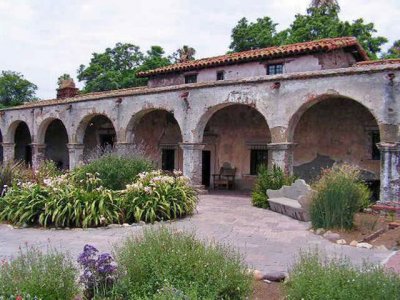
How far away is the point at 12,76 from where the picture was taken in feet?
116

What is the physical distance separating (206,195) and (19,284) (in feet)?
39.7

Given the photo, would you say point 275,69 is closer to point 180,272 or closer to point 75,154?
point 75,154

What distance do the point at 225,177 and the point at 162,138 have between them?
4.27 m

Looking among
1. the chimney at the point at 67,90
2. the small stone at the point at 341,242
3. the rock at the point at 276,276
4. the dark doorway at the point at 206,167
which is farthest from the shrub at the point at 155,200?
the chimney at the point at 67,90

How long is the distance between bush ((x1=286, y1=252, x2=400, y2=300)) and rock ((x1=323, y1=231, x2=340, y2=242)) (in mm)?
3887

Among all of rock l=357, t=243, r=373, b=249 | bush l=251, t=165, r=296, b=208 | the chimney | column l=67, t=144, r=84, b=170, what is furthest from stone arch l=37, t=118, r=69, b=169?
rock l=357, t=243, r=373, b=249

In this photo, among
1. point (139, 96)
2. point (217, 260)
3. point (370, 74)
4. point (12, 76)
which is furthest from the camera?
point (12, 76)

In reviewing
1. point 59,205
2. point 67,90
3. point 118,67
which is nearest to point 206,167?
point 59,205

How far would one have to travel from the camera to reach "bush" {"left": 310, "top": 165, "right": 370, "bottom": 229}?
9070 millimetres

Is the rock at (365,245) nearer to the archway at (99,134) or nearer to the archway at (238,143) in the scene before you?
the archway at (238,143)

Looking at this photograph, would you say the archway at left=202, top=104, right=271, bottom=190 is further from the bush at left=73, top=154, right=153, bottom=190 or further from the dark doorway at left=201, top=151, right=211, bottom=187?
the bush at left=73, top=154, right=153, bottom=190

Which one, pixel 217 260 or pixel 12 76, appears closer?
pixel 217 260

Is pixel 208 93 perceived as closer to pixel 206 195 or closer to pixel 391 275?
pixel 206 195

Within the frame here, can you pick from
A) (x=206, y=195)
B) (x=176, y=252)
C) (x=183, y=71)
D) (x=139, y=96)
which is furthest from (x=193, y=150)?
(x=176, y=252)
